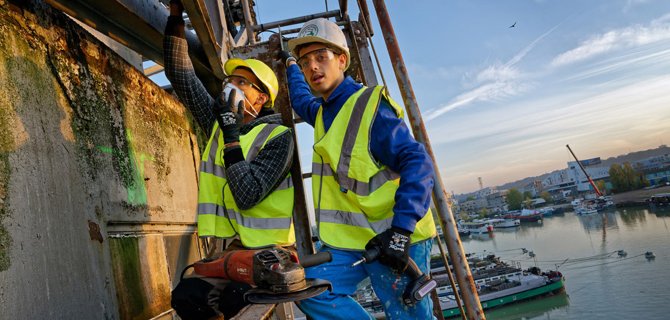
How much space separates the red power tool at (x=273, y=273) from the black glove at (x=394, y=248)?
28 centimetres

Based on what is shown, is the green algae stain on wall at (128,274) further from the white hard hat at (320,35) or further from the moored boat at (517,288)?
the moored boat at (517,288)

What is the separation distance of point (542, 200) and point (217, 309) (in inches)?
4571

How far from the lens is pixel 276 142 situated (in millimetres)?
2213

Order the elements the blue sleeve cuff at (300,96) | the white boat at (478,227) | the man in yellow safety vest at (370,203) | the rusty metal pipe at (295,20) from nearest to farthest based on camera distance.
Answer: the man in yellow safety vest at (370,203), the blue sleeve cuff at (300,96), the rusty metal pipe at (295,20), the white boat at (478,227)

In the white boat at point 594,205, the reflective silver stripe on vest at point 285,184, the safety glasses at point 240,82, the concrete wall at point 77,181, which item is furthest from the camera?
the white boat at point 594,205

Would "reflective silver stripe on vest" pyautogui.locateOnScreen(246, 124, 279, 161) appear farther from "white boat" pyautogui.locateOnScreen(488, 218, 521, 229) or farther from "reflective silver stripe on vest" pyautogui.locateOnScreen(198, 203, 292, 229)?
"white boat" pyautogui.locateOnScreen(488, 218, 521, 229)

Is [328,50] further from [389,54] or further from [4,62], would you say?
[4,62]

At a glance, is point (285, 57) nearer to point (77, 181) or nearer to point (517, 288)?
point (77, 181)

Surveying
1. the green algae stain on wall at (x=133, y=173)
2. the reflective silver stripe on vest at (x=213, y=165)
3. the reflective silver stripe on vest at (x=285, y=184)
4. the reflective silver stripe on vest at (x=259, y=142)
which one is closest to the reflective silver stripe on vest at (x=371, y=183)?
the reflective silver stripe on vest at (x=285, y=184)

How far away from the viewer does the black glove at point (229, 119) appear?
6.70 ft

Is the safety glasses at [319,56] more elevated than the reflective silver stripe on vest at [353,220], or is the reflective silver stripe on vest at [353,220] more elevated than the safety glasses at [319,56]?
the safety glasses at [319,56]

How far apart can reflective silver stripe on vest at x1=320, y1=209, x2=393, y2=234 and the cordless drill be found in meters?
0.21

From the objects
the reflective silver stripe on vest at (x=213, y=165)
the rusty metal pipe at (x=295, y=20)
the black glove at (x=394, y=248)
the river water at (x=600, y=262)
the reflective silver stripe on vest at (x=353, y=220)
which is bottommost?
the river water at (x=600, y=262)

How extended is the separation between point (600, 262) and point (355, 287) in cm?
5691
